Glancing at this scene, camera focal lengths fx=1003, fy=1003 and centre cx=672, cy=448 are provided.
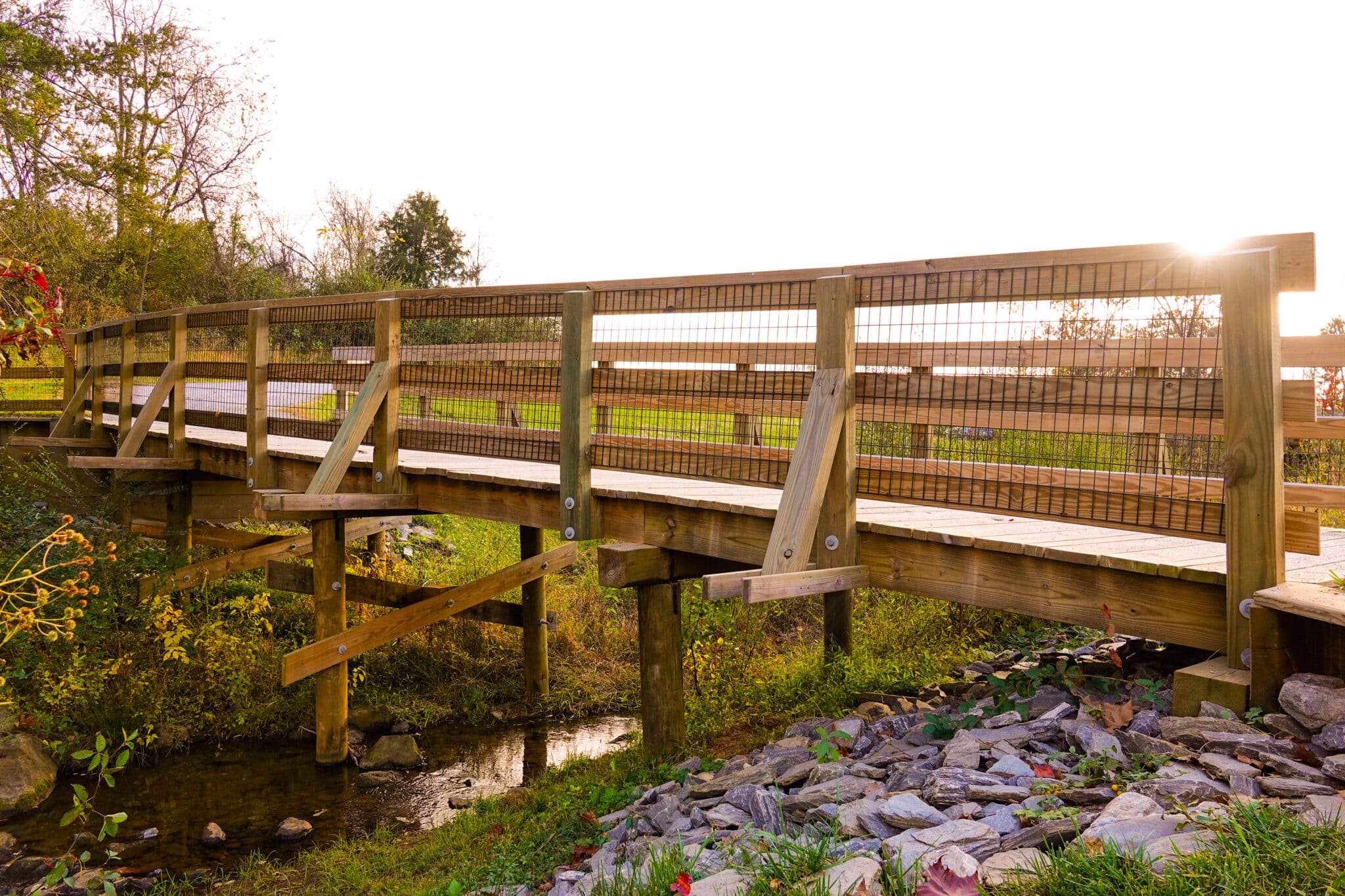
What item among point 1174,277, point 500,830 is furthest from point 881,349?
point 500,830

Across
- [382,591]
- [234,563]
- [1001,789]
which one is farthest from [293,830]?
[1001,789]

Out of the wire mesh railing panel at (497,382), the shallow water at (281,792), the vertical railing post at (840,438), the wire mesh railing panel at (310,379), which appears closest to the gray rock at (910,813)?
the vertical railing post at (840,438)

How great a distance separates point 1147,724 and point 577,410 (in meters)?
3.07

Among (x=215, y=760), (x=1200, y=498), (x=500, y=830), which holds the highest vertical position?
(x=1200, y=498)

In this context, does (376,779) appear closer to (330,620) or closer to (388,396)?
(330,620)

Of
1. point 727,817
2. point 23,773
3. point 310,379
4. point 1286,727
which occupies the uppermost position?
point 310,379

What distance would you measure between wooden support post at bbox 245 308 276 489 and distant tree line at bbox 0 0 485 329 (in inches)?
420

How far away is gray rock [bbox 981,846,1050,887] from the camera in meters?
2.46

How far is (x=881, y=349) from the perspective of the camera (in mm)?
4340

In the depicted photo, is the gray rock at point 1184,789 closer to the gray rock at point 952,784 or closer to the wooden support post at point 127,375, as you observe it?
the gray rock at point 952,784

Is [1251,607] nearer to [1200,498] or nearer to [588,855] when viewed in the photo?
[1200,498]

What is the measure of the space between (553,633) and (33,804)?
484cm

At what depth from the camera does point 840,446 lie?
4.35 metres

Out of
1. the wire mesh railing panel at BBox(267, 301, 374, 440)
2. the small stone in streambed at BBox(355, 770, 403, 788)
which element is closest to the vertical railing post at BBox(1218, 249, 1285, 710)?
the wire mesh railing panel at BBox(267, 301, 374, 440)
